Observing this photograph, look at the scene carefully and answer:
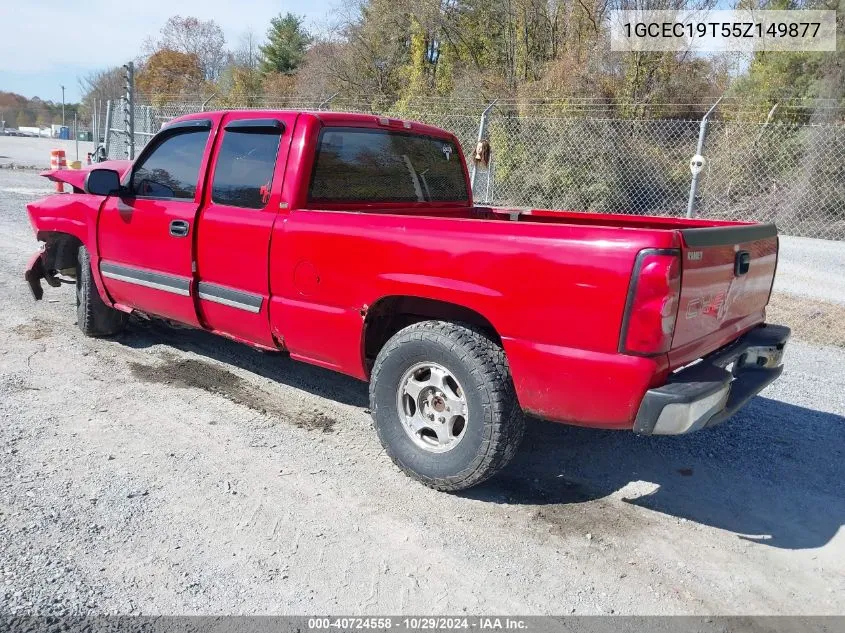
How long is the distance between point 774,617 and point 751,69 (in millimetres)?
17609

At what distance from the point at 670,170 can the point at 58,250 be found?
11.0 m

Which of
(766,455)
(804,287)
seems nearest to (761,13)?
(804,287)

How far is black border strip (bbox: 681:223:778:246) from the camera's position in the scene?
280 centimetres

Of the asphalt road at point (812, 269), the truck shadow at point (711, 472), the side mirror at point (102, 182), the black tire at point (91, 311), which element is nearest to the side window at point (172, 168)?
the side mirror at point (102, 182)

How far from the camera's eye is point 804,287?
8602 mm

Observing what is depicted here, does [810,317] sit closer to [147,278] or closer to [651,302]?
[651,302]

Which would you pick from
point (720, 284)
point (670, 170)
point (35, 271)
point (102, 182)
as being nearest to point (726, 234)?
point (720, 284)

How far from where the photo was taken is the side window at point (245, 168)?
4.10 metres

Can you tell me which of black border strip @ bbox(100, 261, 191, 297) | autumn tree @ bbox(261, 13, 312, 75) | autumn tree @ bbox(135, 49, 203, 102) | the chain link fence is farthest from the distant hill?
black border strip @ bbox(100, 261, 191, 297)

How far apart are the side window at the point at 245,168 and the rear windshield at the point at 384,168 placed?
32 cm

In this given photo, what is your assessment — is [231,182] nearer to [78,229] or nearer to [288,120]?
[288,120]

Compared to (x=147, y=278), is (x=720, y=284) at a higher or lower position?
higher

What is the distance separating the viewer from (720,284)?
3.11m

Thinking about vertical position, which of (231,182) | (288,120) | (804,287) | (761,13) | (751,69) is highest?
(761,13)
